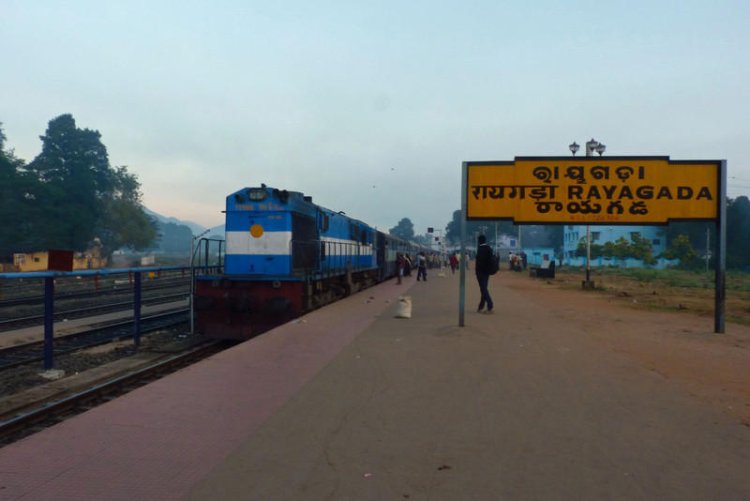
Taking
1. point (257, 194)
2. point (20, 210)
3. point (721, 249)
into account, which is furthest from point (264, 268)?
point (20, 210)

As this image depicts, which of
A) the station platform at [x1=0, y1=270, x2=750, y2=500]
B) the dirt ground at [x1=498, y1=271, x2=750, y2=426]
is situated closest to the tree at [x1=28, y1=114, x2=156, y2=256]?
the dirt ground at [x1=498, y1=271, x2=750, y2=426]

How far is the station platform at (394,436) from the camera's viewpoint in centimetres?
374

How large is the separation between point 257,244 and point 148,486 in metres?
9.62

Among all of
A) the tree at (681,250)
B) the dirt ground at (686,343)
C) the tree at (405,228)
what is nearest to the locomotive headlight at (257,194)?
the dirt ground at (686,343)

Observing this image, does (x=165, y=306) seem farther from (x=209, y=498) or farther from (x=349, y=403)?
(x=209, y=498)

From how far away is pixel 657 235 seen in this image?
79.9 m

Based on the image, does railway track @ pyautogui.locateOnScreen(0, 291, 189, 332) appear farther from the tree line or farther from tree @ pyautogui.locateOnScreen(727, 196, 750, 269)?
tree @ pyautogui.locateOnScreen(727, 196, 750, 269)

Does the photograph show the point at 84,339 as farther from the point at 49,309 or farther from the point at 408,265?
the point at 408,265

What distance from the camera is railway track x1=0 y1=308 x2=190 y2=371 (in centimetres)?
1007

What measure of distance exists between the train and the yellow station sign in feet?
14.5

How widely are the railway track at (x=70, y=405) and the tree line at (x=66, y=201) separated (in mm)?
43463

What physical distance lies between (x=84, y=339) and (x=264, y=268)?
4411 millimetres

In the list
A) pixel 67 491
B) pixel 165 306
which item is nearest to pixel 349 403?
pixel 67 491

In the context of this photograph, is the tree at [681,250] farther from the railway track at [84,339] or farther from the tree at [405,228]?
the tree at [405,228]
